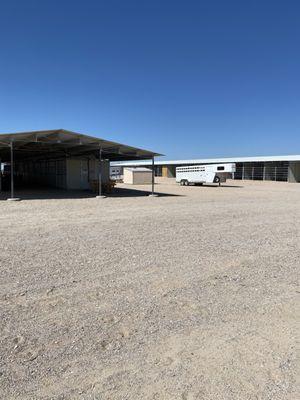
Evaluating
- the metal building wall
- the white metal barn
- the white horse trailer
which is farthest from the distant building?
the white metal barn

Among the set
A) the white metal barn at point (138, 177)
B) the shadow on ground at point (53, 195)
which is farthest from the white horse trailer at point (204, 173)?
the shadow on ground at point (53, 195)

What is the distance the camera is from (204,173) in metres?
38.7

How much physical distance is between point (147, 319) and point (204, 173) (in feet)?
117

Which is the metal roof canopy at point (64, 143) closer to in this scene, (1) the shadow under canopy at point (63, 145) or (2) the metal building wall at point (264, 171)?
(1) the shadow under canopy at point (63, 145)

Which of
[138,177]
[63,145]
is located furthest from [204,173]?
[63,145]

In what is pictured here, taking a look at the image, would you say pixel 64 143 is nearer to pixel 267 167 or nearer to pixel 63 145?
pixel 63 145

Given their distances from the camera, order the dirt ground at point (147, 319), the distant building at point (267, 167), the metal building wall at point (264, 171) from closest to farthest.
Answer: the dirt ground at point (147, 319)
the distant building at point (267, 167)
the metal building wall at point (264, 171)

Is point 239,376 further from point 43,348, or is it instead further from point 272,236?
point 272,236

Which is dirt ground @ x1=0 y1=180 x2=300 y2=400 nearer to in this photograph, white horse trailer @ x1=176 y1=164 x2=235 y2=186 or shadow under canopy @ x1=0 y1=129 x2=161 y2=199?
shadow under canopy @ x1=0 y1=129 x2=161 y2=199

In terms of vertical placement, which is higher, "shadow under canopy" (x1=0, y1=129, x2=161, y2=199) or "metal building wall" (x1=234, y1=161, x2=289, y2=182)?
"shadow under canopy" (x1=0, y1=129, x2=161, y2=199)

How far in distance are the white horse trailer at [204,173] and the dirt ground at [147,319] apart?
30531mm

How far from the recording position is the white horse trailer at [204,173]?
3794 cm

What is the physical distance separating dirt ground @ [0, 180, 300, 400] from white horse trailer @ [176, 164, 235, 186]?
100ft

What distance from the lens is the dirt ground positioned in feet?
9.02
